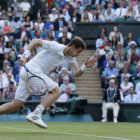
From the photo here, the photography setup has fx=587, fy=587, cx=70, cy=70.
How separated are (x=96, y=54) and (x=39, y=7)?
606 centimetres

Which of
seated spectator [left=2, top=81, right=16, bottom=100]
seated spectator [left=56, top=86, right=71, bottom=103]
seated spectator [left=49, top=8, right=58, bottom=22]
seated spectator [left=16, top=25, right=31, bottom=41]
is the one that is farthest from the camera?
seated spectator [left=49, top=8, right=58, bottom=22]

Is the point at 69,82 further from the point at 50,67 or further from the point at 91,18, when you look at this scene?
the point at 50,67

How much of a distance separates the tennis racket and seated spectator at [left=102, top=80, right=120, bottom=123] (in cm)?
834

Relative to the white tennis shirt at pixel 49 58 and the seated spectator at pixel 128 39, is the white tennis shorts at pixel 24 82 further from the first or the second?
the seated spectator at pixel 128 39

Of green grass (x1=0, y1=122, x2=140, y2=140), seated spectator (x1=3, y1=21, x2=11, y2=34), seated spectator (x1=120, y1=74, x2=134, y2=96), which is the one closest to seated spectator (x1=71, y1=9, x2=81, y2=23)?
seated spectator (x1=3, y1=21, x2=11, y2=34)

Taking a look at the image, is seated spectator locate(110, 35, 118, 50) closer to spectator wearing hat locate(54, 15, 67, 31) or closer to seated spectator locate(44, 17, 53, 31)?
spectator wearing hat locate(54, 15, 67, 31)

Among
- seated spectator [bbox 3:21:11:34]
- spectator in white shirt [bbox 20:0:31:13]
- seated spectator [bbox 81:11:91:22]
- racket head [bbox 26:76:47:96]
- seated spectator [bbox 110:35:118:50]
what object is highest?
spectator in white shirt [bbox 20:0:31:13]

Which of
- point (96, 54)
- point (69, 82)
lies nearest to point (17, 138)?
point (69, 82)

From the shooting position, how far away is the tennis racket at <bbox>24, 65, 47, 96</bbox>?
11047 millimetres

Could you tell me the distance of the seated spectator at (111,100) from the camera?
19.3 meters

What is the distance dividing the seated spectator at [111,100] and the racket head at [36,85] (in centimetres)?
833

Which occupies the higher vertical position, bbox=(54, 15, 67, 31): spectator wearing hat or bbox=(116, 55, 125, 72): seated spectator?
bbox=(54, 15, 67, 31): spectator wearing hat

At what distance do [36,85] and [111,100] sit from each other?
8.63 m

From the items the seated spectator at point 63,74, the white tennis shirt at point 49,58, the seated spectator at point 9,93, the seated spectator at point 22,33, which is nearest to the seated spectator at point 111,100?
the seated spectator at point 63,74
